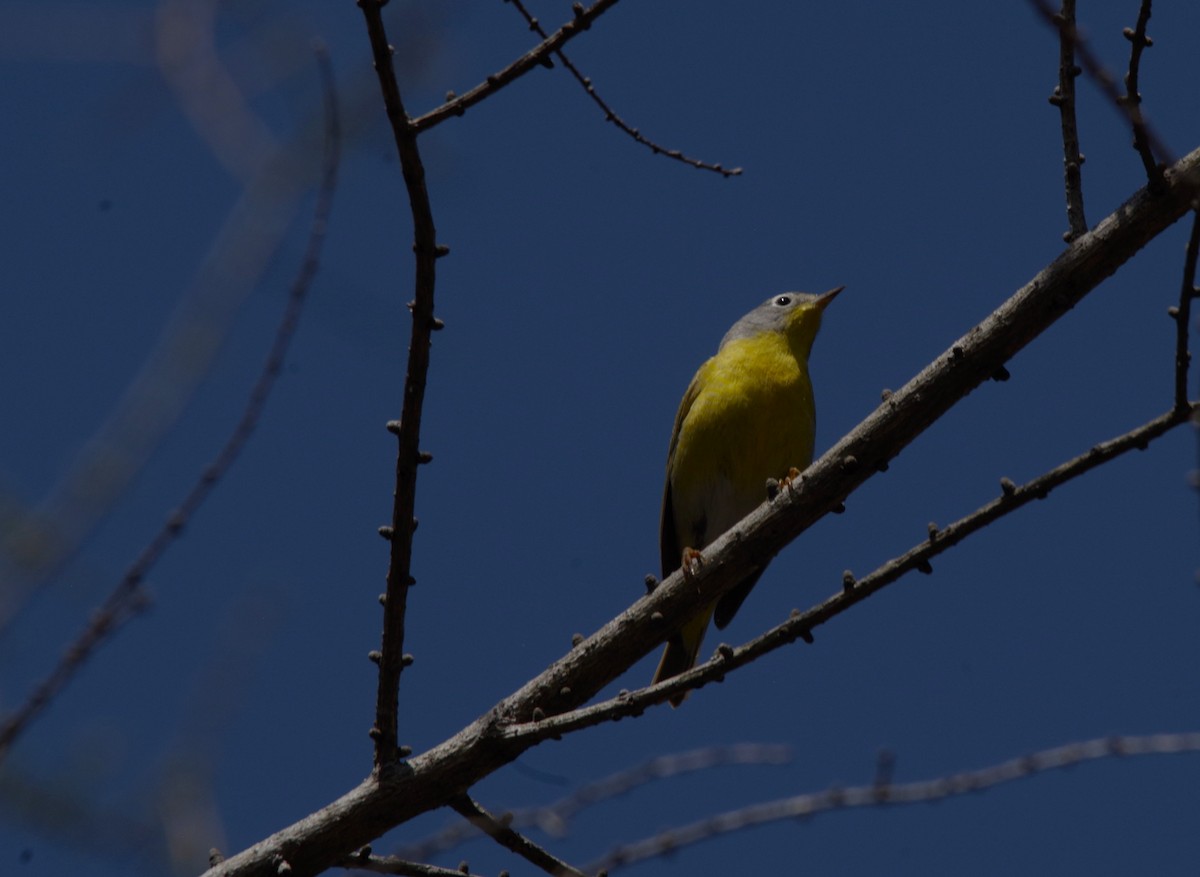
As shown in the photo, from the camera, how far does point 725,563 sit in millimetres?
3742

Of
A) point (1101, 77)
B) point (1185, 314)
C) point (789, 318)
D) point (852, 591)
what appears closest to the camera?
point (1101, 77)

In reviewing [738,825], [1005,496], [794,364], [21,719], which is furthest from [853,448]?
[794,364]

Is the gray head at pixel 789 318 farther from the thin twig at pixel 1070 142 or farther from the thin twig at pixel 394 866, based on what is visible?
the thin twig at pixel 394 866

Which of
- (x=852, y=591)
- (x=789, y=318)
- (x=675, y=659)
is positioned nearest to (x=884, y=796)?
(x=852, y=591)

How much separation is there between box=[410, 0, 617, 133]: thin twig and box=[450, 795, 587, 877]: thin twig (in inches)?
67.7

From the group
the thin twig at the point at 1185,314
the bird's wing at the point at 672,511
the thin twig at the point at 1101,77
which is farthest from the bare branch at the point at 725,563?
the bird's wing at the point at 672,511

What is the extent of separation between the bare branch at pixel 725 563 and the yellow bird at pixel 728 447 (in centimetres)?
216

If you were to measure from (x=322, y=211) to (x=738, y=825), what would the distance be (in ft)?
5.60

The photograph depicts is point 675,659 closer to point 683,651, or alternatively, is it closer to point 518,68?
point 683,651

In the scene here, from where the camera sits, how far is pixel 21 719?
1917mm

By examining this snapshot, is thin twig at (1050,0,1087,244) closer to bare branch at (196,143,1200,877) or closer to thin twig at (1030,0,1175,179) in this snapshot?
bare branch at (196,143,1200,877)

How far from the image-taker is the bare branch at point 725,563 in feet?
10.8

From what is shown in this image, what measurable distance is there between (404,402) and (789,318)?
15.2ft

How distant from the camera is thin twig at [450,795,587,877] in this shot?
10.9ft
